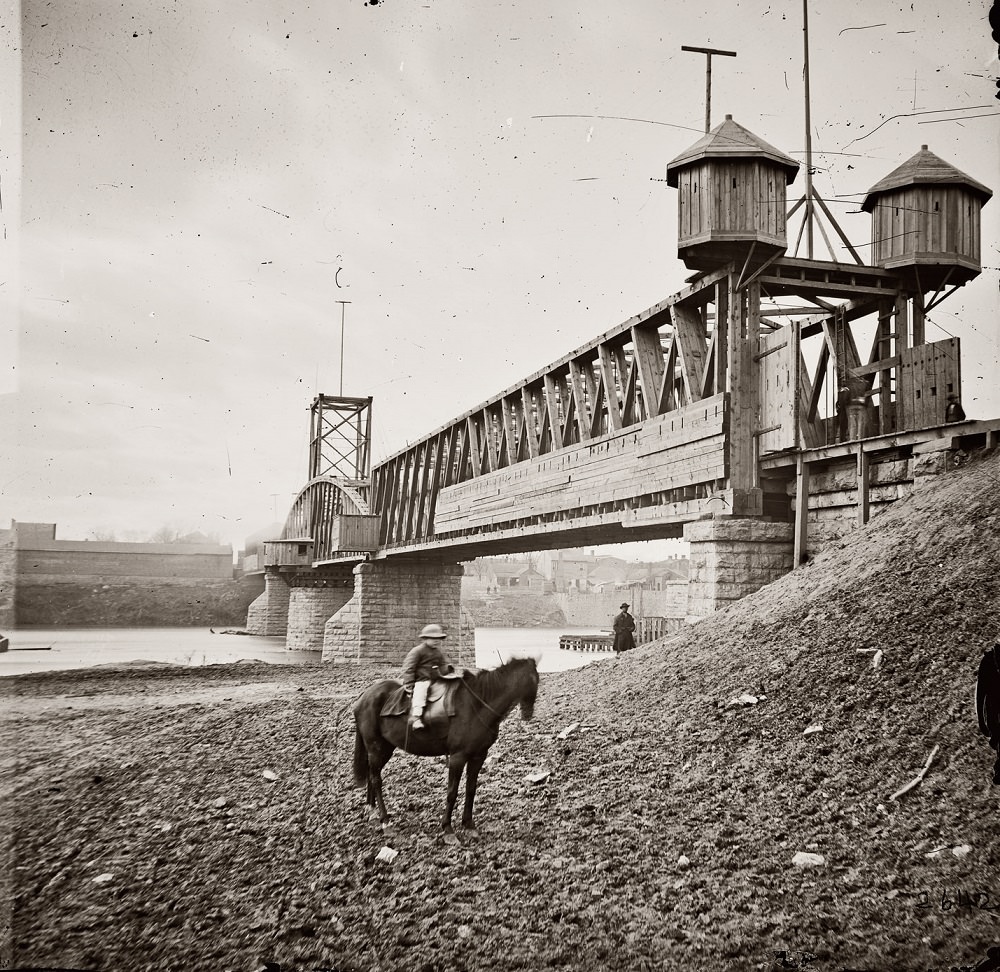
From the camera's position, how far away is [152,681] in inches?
629

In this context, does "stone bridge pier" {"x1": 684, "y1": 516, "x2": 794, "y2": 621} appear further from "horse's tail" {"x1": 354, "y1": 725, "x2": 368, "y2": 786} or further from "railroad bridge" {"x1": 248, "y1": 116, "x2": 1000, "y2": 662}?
"horse's tail" {"x1": 354, "y1": 725, "x2": 368, "y2": 786}

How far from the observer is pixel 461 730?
22.3 ft

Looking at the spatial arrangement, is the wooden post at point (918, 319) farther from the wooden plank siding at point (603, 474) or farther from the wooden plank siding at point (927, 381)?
the wooden plank siding at point (603, 474)

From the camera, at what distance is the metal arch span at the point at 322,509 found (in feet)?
135

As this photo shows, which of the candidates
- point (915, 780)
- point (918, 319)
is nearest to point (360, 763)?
point (915, 780)

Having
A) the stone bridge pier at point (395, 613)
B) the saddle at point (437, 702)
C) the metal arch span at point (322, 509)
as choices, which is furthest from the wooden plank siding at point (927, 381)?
the metal arch span at point (322, 509)

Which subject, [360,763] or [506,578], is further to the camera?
[506,578]

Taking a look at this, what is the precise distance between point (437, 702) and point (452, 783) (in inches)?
26.2

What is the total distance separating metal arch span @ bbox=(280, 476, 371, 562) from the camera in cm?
4113

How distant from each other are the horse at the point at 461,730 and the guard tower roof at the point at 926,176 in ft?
57.0

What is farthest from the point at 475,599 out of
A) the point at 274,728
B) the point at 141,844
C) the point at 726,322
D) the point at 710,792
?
the point at 726,322

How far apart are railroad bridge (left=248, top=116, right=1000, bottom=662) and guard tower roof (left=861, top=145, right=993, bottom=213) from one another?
3 cm

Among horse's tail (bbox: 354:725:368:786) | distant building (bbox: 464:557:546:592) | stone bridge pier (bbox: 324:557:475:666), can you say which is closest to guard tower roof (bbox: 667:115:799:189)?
distant building (bbox: 464:557:546:592)

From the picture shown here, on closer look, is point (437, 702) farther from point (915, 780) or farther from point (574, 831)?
point (915, 780)
